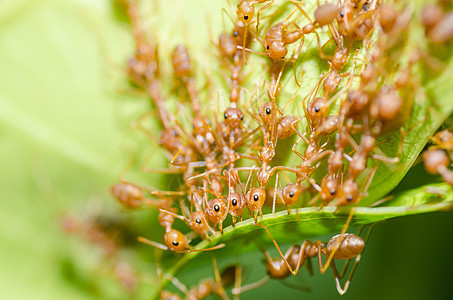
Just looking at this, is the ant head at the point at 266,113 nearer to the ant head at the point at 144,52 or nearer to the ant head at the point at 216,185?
the ant head at the point at 216,185

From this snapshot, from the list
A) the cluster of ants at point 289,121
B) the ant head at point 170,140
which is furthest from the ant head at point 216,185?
the ant head at point 170,140

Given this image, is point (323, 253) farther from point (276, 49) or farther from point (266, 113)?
point (276, 49)

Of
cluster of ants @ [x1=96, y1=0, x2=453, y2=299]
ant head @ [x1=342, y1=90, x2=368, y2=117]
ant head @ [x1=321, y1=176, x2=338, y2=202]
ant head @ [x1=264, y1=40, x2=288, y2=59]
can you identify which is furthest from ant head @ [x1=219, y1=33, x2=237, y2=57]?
ant head @ [x1=321, y1=176, x2=338, y2=202]

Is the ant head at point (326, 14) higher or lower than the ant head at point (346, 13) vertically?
higher

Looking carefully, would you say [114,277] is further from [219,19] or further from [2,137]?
[219,19]

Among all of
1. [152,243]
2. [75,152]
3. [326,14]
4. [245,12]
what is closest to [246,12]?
[245,12]

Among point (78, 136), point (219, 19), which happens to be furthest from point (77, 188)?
point (219, 19)

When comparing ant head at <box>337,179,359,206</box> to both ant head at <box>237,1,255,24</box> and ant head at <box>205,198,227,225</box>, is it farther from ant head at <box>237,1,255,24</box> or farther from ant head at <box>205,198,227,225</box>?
ant head at <box>237,1,255,24</box>

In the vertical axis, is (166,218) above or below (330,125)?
below
